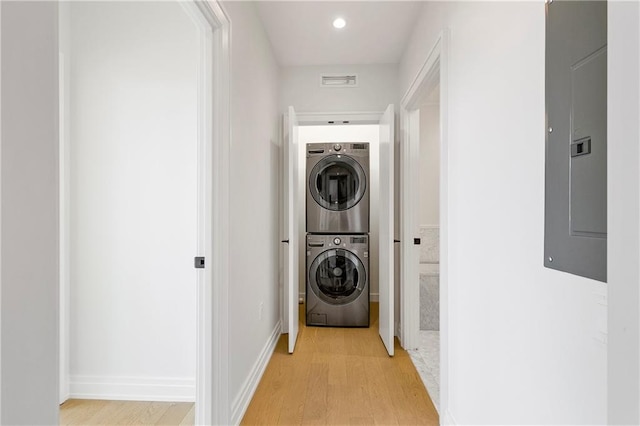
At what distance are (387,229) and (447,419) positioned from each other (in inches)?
54.5

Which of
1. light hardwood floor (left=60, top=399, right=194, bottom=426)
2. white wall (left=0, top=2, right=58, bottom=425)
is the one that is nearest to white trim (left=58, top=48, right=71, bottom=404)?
light hardwood floor (left=60, top=399, right=194, bottom=426)

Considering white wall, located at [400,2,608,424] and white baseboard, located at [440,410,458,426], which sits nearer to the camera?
white wall, located at [400,2,608,424]

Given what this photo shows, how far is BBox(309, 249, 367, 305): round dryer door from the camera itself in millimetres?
3254

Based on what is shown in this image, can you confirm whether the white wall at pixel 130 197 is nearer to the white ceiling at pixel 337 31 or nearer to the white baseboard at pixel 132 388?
the white baseboard at pixel 132 388

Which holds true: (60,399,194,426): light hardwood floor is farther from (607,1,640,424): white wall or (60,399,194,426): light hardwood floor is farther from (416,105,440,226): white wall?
(416,105,440,226): white wall

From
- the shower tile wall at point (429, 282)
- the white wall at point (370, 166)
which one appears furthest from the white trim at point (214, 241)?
the white wall at point (370, 166)

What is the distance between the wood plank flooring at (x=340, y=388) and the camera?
5.79 ft

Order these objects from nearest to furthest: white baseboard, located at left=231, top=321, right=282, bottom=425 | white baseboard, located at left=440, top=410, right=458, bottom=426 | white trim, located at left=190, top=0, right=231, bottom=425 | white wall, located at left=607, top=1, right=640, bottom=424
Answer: white wall, located at left=607, top=1, right=640, bottom=424 → white trim, located at left=190, top=0, right=231, bottom=425 → white baseboard, located at left=440, top=410, right=458, bottom=426 → white baseboard, located at left=231, top=321, right=282, bottom=425

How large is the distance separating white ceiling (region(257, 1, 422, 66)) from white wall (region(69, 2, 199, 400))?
717mm

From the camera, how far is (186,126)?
192 cm

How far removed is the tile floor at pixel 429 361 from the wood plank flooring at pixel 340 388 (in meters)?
0.05

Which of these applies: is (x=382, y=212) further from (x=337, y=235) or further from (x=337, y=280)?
(x=337, y=280)

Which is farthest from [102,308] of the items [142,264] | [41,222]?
[41,222]

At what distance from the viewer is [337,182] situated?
10.8ft
